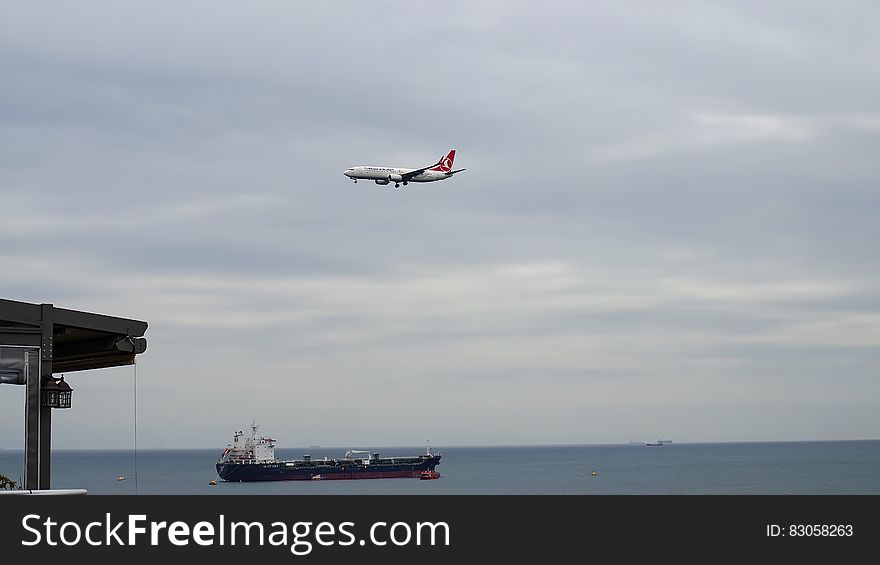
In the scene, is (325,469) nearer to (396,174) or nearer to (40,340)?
(396,174)

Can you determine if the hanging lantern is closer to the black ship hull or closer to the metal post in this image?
the metal post

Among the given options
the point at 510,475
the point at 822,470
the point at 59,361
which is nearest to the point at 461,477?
the point at 510,475

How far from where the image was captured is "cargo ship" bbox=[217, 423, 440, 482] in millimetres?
143000

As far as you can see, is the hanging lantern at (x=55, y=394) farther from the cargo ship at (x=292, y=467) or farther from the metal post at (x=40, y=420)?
the cargo ship at (x=292, y=467)

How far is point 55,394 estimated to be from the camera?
Result: 602 inches

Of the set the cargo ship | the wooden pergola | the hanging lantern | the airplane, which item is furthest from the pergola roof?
the cargo ship

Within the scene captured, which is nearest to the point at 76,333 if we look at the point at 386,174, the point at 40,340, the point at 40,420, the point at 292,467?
the point at 40,340

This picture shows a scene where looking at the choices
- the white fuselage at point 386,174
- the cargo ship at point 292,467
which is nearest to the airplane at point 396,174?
the white fuselage at point 386,174

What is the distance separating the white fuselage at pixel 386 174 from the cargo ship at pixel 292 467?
62.4 m

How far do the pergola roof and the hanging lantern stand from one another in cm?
48

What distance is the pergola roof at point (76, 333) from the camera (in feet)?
49.3
